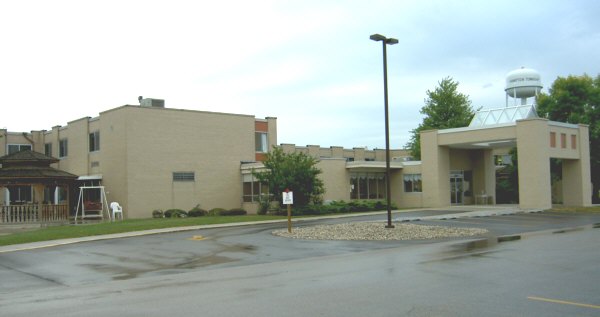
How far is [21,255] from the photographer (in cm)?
1789

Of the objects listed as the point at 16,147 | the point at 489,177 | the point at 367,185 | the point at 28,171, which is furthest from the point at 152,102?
the point at 489,177

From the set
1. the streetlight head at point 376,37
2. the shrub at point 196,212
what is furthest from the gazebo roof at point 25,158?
the streetlight head at point 376,37

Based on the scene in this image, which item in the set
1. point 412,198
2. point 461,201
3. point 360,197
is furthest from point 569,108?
point 360,197

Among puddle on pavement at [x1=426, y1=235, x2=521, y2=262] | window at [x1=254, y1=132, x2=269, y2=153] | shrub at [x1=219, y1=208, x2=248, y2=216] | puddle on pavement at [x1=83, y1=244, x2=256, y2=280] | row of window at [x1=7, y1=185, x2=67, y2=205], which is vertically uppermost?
window at [x1=254, y1=132, x2=269, y2=153]

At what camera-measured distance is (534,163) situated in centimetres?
3591

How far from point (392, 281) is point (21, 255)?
12.6m

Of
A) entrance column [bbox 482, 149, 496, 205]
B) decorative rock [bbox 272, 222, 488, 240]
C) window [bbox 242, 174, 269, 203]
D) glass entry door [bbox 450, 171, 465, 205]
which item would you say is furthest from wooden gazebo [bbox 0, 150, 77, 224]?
entrance column [bbox 482, 149, 496, 205]

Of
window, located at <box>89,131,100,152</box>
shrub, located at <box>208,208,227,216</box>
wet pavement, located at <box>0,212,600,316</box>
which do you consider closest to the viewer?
wet pavement, located at <box>0,212,600,316</box>

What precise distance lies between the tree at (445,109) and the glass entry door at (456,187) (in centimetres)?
1570

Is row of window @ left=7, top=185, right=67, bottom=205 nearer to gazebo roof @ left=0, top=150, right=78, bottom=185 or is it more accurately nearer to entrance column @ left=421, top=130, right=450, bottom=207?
gazebo roof @ left=0, top=150, right=78, bottom=185

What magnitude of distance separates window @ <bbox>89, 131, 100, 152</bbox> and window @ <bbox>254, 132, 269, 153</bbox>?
1106 centimetres

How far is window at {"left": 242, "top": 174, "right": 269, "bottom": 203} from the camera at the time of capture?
39.2m

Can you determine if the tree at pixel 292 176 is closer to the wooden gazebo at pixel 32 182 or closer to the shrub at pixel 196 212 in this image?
the shrub at pixel 196 212

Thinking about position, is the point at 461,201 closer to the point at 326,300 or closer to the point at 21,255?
the point at 21,255
